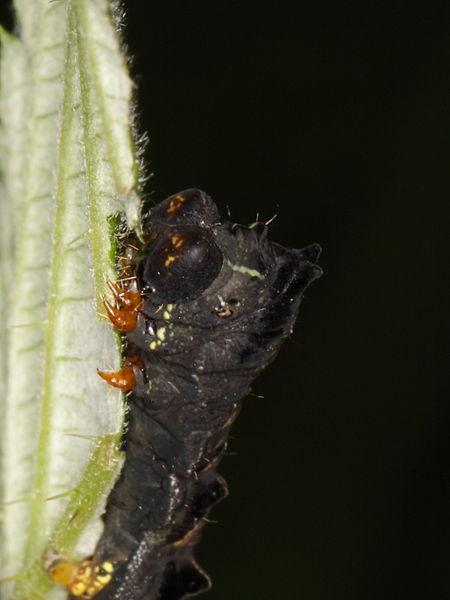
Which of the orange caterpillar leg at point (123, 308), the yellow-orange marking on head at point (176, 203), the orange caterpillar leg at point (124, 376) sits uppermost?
the yellow-orange marking on head at point (176, 203)

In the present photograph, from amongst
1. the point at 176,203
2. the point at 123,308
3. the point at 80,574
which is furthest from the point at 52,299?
the point at 80,574

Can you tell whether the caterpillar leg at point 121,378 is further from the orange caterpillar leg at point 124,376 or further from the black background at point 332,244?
the black background at point 332,244

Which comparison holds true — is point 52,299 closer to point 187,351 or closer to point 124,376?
point 124,376

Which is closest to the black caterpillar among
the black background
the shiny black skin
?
the shiny black skin

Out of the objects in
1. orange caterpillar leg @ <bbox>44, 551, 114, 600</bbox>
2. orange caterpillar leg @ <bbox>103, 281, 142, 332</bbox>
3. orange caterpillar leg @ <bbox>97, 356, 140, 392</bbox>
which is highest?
orange caterpillar leg @ <bbox>103, 281, 142, 332</bbox>

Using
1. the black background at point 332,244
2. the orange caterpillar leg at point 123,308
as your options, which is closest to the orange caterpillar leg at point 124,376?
the orange caterpillar leg at point 123,308

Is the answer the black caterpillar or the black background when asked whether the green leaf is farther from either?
the black background

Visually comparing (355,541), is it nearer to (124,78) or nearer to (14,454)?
(14,454)

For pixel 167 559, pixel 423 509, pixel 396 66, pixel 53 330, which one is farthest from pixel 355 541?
pixel 53 330
